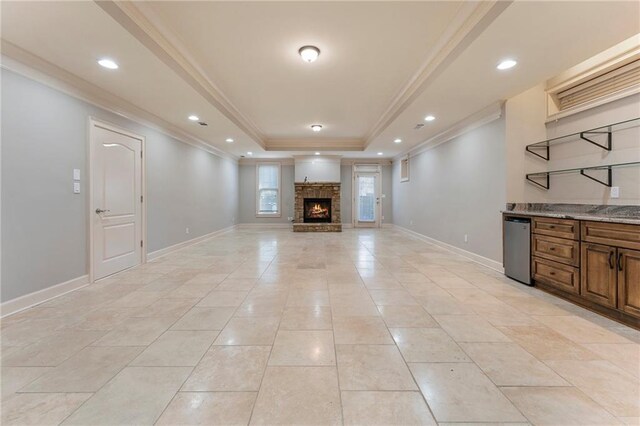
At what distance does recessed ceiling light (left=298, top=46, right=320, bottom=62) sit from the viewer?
2908 mm

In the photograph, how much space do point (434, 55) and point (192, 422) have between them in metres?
3.80

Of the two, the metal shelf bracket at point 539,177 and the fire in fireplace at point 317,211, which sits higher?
the metal shelf bracket at point 539,177

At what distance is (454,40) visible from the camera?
8.63 feet

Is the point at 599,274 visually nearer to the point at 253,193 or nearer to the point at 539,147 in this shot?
the point at 539,147

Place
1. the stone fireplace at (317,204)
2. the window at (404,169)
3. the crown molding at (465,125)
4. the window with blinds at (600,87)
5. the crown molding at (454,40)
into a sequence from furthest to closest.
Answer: the stone fireplace at (317,204)
the window at (404,169)
the crown molding at (465,125)
the window with blinds at (600,87)
the crown molding at (454,40)

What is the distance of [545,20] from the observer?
7.16 feet

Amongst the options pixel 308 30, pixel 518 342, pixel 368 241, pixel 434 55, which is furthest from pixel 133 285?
pixel 368 241

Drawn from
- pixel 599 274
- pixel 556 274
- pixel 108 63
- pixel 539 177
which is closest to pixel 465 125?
pixel 539 177

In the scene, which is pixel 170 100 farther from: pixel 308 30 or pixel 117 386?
pixel 117 386

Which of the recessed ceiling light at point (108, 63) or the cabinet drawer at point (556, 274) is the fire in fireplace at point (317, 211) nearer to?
the cabinet drawer at point (556, 274)

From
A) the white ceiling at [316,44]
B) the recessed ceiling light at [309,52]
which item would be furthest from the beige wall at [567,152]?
the recessed ceiling light at [309,52]

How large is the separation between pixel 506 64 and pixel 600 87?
4.67 feet

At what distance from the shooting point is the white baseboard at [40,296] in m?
2.58

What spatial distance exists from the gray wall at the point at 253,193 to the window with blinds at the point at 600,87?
7.52 metres
